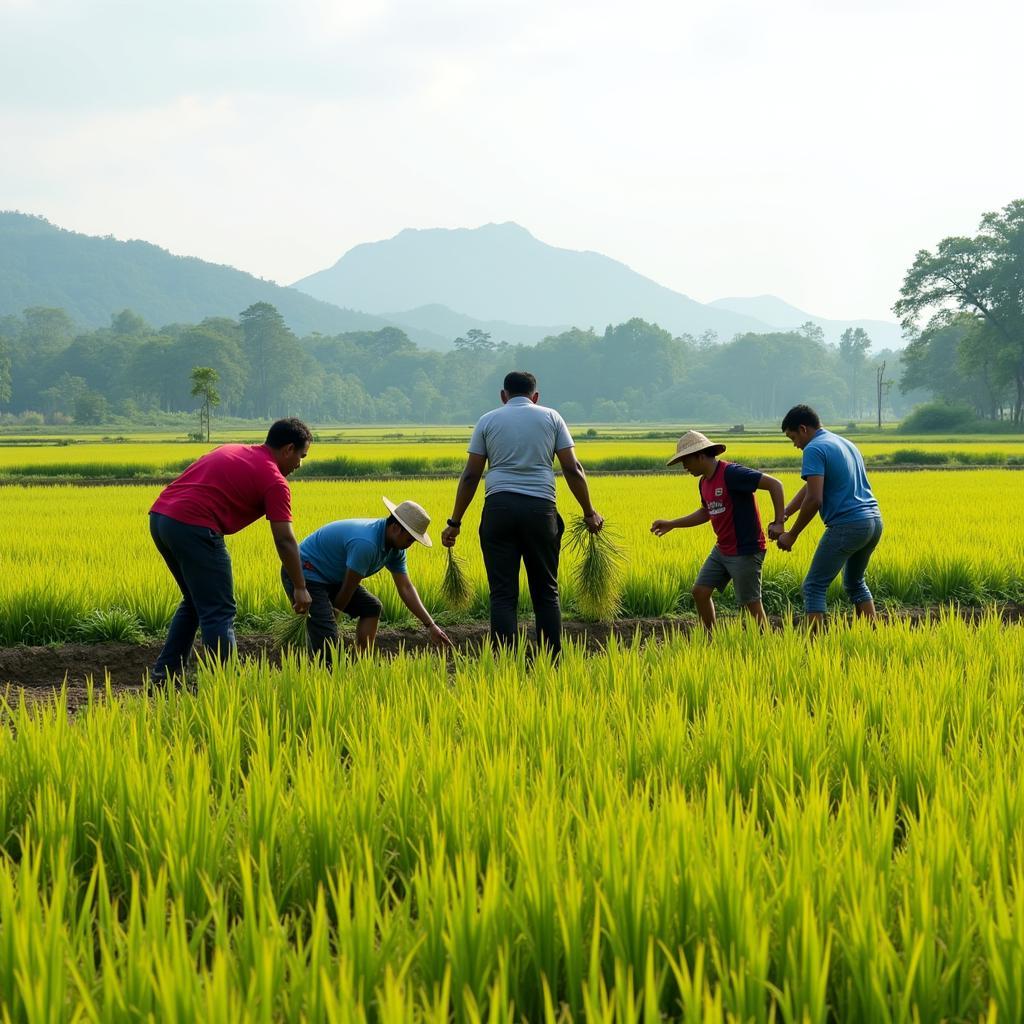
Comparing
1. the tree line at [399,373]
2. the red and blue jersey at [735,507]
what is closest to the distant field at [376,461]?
the red and blue jersey at [735,507]

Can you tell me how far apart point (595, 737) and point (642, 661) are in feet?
5.73

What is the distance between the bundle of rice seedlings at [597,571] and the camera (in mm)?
7586

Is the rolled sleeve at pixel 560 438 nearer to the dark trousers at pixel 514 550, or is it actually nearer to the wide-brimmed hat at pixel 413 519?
the dark trousers at pixel 514 550

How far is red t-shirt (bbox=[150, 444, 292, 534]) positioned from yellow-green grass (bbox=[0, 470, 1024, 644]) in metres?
2.83

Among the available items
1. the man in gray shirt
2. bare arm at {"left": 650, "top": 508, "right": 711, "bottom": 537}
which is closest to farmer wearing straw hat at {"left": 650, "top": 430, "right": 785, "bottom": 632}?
bare arm at {"left": 650, "top": 508, "right": 711, "bottom": 537}

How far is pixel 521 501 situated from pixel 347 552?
1.08 m

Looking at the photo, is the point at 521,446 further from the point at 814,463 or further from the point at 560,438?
the point at 814,463

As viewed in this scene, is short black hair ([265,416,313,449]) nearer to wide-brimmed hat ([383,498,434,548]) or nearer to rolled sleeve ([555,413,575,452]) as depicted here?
wide-brimmed hat ([383,498,434,548])

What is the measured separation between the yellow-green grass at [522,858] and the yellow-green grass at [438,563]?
165 inches

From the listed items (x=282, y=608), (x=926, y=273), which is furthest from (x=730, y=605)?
(x=926, y=273)

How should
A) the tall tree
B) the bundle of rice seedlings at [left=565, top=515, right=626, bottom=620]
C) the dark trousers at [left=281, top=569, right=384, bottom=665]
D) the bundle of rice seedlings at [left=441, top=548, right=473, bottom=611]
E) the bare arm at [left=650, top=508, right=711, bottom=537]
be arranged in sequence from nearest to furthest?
the dark trousers at [left=281, top=569, right=384, bottom=665] → the bare arm at [left=650, top=508, right=711, bottom=537] → the bundle of rice seedlings at [left=565, top=515, right=626, bottom=620] → the bundle of rice seedlings at [left=441, top=548, right=473, bottom=611] → the tall tree

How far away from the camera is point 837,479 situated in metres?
6.87

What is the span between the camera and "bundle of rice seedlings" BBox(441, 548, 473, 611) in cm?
779

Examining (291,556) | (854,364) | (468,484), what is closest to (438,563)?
(468,484)
